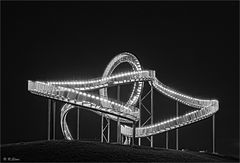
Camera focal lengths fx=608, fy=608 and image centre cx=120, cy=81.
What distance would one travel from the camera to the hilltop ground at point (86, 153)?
51.9m

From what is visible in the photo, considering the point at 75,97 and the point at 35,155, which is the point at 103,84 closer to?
the point at 75,97

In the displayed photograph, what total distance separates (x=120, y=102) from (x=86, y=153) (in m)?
17.2

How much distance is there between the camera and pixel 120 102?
7094 centimetres

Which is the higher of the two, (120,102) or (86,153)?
(120,102)

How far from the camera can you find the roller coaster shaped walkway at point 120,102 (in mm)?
66562

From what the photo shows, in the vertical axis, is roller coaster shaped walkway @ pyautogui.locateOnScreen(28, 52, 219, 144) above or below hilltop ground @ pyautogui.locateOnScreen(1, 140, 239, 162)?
above

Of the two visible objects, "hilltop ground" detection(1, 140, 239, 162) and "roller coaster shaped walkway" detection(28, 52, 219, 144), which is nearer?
"hilltop ground" detection(1, 140, 239, 162)

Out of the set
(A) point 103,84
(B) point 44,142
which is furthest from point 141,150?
(A) point 103,84

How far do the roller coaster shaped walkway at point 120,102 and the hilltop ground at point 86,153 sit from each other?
24.3ft

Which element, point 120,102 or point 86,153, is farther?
point 120,102

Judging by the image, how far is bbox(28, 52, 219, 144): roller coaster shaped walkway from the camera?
218 ft

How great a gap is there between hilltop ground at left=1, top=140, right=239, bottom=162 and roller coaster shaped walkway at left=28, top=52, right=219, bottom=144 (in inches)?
292

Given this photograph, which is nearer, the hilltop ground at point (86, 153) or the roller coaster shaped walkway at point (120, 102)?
the hilltop ground at point (86, 153)

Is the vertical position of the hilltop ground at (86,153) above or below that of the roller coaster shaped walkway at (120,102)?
below
